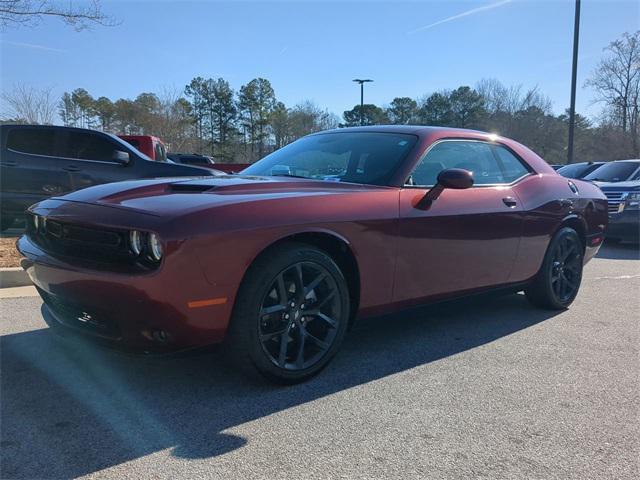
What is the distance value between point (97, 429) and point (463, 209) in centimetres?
266

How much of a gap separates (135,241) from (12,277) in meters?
3.34

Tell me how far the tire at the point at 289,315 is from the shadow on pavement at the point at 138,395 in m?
0.16

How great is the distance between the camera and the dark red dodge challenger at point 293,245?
2.56 metres

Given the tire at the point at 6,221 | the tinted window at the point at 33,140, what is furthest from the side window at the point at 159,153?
the tire at the point at 6,221

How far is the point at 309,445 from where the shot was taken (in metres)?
2.44

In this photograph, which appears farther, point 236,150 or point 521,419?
point 236,150

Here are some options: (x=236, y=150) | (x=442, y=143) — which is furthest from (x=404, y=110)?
(x=442, y=143)

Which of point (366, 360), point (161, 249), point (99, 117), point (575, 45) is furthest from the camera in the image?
point (99, 117)

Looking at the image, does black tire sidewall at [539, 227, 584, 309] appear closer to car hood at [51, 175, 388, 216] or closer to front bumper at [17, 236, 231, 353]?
car hood at [51, 175, 388, 216]

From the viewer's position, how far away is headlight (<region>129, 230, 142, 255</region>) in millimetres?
2553

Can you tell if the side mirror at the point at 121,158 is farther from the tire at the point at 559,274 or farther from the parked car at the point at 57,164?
the tire at the point at 559,274

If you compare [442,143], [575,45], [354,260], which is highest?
[575,45]

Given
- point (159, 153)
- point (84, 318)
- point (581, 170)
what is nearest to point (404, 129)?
point (84, 318)

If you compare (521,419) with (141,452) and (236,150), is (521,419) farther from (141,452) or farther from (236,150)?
(236,150)
